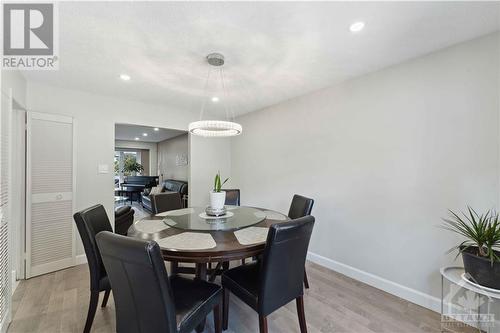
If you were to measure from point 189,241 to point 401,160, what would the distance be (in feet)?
7.08

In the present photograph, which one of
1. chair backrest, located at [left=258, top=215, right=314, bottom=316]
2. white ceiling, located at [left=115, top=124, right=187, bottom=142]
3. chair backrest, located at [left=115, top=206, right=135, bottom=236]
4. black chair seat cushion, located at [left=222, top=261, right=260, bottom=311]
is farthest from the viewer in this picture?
white ceiling, located at [left=115, top=124, right=187, bottom=142]

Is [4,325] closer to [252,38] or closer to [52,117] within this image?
[52,117]

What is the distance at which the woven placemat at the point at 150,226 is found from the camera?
178 cm

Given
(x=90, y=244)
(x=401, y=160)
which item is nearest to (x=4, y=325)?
(x=90, y=244)

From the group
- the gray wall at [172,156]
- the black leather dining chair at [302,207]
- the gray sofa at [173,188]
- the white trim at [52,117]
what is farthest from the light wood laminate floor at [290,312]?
the gray wall at [172,156]

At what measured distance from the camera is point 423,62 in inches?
81.5

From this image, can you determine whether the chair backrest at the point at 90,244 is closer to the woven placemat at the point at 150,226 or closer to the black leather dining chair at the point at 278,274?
the woven placemat at the point at 150,226

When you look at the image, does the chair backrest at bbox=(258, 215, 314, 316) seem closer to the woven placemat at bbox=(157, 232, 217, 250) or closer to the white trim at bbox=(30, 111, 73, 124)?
the woven placemat at bbox=(157, 232, 217, 250)

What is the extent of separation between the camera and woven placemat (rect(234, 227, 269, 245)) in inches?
60.0

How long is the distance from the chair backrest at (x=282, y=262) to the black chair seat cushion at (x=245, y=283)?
8 centimetres

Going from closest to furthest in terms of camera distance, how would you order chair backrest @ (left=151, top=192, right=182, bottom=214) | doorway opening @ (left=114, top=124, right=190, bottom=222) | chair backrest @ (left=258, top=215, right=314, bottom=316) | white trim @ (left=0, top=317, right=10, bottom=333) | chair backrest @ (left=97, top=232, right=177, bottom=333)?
chair backrest @ (left=97, top=232, right=177, bottom=333) < chair backrest @ (left=258, top=215, right=314, bottom=316) < white trim @ (left=0, top=317, right=10, bottom=333) < chair backrest @ (left=151, top=192, right=182, bottom=214) < doorway opening @ (left=114, top=124, right=190, bottom=222)

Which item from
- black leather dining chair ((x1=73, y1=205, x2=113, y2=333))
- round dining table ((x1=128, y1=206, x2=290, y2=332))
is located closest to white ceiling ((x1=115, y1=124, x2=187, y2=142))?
round dining table ((x1=128, y1=206, x2=290, y2=332))

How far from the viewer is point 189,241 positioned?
4.96 feet

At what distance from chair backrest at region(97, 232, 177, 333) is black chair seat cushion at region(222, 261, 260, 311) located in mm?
516
